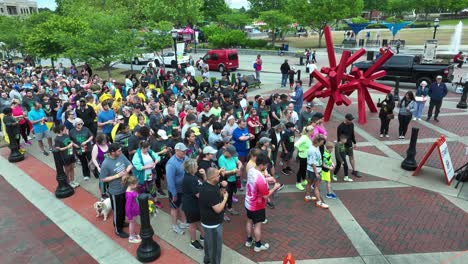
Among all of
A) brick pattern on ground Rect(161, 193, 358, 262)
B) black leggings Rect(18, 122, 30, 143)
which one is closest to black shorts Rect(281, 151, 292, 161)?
brick pattern on ground Rect(161, 193, 358, 262)

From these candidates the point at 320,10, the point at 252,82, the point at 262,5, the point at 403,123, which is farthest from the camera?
the point at 262,5

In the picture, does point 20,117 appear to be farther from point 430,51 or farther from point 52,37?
point 430,51

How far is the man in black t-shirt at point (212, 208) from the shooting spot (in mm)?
5090

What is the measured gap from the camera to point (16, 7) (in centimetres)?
10812

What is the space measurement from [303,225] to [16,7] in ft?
423

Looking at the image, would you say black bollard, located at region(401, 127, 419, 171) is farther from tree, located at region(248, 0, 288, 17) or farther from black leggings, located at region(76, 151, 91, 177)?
tree, located at region(248, 0, 288, 17)

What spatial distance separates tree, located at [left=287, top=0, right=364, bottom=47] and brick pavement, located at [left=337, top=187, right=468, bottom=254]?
34.4 metres

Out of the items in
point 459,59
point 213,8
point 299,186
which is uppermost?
point 213,8

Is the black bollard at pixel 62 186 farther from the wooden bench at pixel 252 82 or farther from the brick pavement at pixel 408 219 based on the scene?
the wooden bench at pixel 252 82

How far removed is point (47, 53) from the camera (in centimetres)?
2478

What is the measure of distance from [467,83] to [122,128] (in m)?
14.3

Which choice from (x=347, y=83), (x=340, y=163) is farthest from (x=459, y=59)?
(x=340, y=163)

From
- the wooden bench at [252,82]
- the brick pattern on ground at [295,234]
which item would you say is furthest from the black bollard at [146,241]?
the wooden bench at [252,82]

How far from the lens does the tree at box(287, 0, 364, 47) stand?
38969 mm
